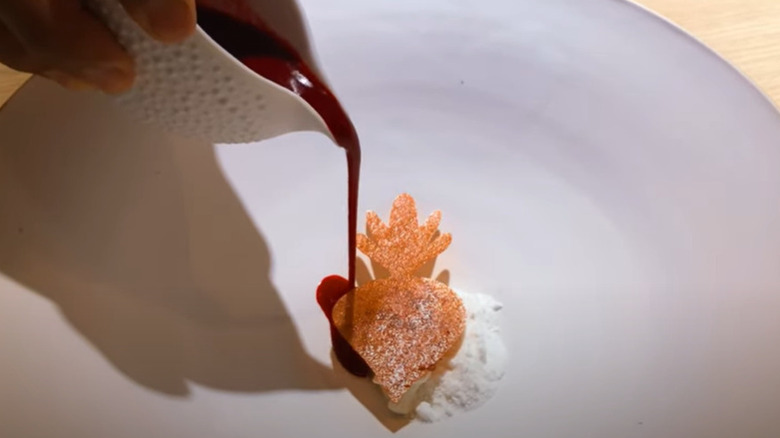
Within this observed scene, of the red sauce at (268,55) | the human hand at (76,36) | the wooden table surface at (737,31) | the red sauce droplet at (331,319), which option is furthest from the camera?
the wooden table surface at (737,31)

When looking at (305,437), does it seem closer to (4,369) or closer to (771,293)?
(4,369)

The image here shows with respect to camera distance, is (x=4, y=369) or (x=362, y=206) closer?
(x=4, y=369)

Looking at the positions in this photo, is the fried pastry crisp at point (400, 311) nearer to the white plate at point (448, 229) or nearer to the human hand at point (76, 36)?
the white plate at point (448, 229)

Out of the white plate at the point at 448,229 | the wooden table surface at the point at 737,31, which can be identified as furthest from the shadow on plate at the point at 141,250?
the wooden table surface at the point at 737,31

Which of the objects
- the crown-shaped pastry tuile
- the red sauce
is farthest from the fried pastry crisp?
the red sauce

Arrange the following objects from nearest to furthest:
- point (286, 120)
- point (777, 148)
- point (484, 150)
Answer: point (286, 120) → point (777, 148) → point (484, 150)

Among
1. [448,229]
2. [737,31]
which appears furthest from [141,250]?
[737,31]

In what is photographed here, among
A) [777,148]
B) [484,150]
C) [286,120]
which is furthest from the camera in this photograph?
[484,150]

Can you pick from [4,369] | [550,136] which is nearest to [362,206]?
[550,136]
